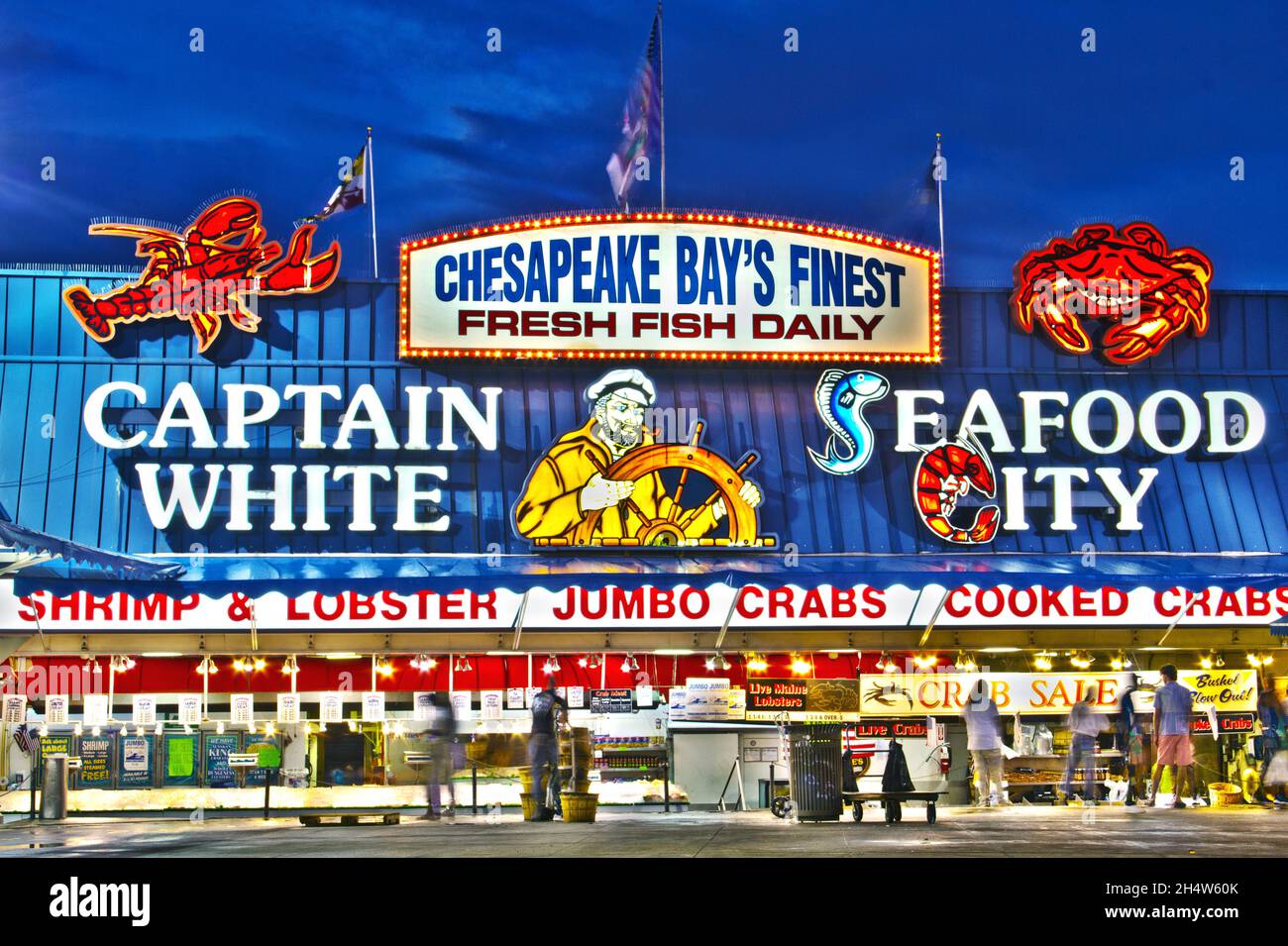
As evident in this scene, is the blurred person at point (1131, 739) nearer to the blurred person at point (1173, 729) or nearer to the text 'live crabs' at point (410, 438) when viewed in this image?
the blurred person at point (1173, 729)

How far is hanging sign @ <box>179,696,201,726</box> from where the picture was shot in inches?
974

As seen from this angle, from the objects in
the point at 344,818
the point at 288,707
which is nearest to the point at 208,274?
the point at 288,707

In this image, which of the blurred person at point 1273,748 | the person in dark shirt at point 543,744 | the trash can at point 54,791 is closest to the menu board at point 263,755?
the trash can at point 54,791

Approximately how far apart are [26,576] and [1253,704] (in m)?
18.3

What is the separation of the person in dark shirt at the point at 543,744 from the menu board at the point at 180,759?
315 inches

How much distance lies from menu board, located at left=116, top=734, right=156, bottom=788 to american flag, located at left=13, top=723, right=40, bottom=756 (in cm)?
126

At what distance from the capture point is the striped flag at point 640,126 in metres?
28.8

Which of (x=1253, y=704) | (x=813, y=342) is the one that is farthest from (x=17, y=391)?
(x=1253, y=704)

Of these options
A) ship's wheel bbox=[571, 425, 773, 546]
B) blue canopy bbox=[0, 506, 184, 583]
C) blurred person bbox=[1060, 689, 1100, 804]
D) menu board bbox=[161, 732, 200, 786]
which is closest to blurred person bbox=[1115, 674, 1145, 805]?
blurred person bbox=[1060, 689, 1100, 804]

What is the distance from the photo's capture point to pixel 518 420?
27.1 metres

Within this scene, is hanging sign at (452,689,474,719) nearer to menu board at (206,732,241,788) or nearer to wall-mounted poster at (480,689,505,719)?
wall-mounted poster at (480,689,505,719)

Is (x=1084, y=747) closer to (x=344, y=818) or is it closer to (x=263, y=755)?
(x=344, y=818)

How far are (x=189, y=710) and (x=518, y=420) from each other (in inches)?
272
